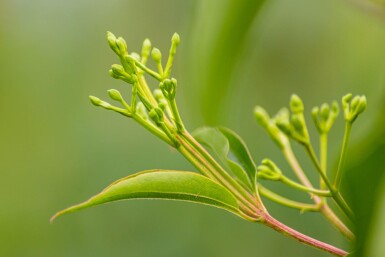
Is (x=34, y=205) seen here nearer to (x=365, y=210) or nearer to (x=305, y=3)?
(x=305, y=3)

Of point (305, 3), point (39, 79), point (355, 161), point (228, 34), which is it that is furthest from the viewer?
point (39, 79)

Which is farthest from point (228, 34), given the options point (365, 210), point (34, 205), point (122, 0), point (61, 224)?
point (122, 0)

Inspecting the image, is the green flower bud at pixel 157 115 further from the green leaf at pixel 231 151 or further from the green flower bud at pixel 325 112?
the green flower bud at pixel 325 112

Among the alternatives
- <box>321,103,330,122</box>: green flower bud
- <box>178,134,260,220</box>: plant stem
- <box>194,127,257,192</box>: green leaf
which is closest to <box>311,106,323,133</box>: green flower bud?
<box>321,103,330,122</box>: green flower bud

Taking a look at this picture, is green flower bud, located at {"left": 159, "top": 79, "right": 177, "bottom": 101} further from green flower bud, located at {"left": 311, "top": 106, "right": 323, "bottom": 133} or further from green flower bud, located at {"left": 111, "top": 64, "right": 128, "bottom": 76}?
green flower bud, located at {"left": 311, "top": 106, "right": 323, "bottom": 133}

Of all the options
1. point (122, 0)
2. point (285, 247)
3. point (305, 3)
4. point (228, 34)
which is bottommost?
point (285, 247)

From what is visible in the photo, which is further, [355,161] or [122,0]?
[122,0]

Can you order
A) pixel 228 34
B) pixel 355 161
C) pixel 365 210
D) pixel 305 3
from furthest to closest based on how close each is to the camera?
Result: 1. pixel 305 3
2. pixel 228 34
3. pixel 355 161
4. pixel 365 210
